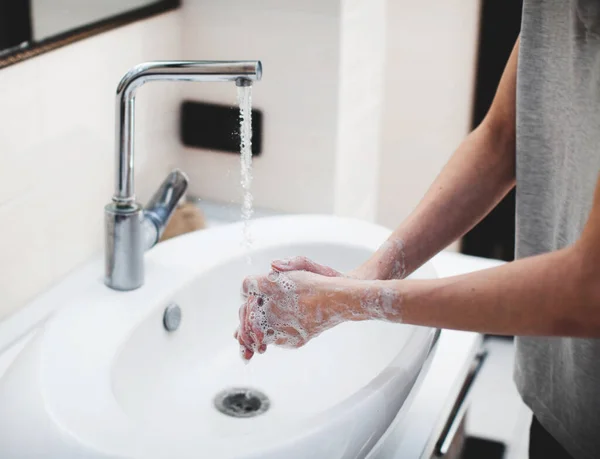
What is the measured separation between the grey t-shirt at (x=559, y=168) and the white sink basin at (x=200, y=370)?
0.51 feet

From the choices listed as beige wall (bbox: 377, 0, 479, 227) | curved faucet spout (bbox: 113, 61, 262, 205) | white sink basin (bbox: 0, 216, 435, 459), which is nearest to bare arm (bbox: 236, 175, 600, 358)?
white sink basin (bbox: 0, 216, 435, 459)

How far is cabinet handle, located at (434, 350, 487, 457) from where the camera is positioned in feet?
3.75

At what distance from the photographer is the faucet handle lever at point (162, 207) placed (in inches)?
49.5

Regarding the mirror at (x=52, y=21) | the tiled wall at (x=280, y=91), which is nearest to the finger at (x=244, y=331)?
the mirror at (x=52, y=21)

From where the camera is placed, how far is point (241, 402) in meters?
1.18

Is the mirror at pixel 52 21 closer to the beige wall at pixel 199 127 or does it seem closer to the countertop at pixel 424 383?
the beige wall at pixel 199 127

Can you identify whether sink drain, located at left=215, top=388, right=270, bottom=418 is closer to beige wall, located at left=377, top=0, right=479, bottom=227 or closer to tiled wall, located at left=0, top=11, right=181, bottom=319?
tiled wall, located at left=0, top=11, right=181, bottom=319

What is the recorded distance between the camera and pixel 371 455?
93 cm

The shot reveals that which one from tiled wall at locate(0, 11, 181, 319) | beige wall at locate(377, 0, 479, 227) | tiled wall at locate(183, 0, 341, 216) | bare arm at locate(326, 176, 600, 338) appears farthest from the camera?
beige wall at locate(377, 0, 479, 227)

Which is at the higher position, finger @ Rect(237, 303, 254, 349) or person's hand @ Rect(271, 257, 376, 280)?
person's hand @ Rect(271, 257, 376, 280)

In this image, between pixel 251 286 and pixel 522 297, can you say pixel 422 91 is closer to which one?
pixel 251 286

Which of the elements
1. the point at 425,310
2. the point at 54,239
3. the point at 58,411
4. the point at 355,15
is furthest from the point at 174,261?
the point at 355,15

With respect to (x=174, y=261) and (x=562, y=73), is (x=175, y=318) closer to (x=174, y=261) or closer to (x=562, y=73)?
(x=174, y=261)

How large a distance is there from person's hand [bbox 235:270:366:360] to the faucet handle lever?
0.31 metres
